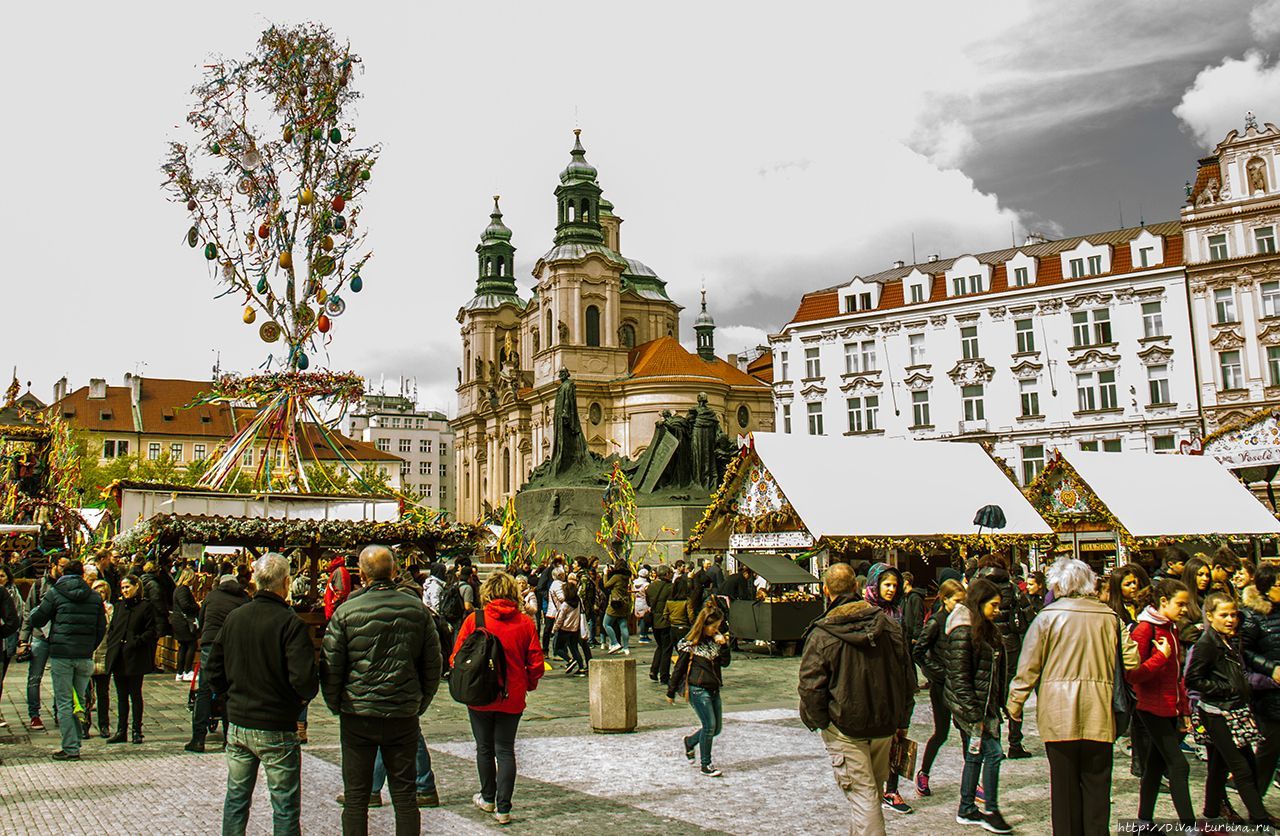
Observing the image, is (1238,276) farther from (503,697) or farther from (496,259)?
(496,259)

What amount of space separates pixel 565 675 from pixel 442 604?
289cm

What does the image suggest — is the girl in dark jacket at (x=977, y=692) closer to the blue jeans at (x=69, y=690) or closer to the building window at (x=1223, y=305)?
the blue jeans at (x=69, y=690)

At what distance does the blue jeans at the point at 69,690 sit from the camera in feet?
29.5

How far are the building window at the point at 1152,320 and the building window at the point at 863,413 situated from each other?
11.9m

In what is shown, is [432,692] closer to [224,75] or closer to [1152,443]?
[224,75]

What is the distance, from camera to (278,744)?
5543 millimetres

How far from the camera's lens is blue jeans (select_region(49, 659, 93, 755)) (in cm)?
898

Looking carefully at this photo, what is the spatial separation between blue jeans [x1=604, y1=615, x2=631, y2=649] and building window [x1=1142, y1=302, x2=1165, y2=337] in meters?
34.3

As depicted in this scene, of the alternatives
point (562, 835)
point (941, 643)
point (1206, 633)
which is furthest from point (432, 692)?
point (1206, 633)


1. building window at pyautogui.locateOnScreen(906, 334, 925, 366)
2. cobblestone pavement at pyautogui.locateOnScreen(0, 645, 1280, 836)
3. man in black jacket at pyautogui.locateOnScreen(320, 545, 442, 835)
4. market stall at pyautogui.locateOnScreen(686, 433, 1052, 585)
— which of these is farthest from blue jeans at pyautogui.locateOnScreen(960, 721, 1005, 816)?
building window at pyautogui.locateOnScreen(906, 334, 925, 366)

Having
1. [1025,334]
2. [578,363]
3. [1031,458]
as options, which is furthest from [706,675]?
[578,363]

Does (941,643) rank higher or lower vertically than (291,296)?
lower

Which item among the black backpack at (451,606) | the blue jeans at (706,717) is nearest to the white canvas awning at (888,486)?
the black backpack at (451,606)

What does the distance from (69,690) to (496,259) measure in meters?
88.8
